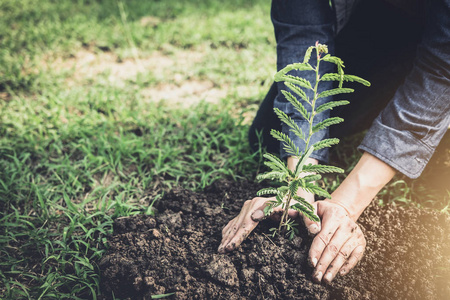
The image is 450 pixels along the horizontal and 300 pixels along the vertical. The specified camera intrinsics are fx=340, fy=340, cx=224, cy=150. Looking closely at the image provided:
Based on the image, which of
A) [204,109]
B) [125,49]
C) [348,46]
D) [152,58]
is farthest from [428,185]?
[125,49]

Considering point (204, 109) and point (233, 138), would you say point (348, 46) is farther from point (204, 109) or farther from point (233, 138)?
point (204, 109)

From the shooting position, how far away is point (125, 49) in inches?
149

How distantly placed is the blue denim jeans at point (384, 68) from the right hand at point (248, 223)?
385 mm

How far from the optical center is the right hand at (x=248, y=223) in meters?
1.55

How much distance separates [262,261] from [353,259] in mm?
392

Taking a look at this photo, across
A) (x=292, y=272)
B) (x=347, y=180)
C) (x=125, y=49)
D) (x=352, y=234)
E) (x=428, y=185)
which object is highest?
(x=125, y=49)

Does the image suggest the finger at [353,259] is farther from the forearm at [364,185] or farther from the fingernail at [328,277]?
the forearm at [364,185]

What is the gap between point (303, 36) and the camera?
185 centimetres

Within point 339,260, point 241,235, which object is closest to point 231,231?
point 241,235

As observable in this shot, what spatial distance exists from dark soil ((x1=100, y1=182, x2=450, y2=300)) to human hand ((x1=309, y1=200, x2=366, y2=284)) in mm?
77

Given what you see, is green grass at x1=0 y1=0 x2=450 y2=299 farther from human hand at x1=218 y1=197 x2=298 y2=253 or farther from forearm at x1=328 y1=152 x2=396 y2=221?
human hand at x1=218 y1=197 x2=298 y2=253

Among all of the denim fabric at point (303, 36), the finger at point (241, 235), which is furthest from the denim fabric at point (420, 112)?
the finger at point (241, 235)

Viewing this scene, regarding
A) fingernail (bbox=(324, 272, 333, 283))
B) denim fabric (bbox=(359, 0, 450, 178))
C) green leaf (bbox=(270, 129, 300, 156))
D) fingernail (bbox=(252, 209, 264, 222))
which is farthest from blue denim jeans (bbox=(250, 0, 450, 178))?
fingernail (bbox=(324, 272, 333, 283))

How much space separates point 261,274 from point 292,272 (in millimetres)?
136
